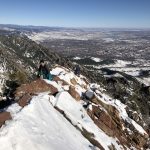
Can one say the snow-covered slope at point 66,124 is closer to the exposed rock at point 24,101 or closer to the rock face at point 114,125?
the rock face at point 114,125

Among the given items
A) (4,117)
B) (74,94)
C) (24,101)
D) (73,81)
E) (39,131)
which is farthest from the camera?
(73,81)

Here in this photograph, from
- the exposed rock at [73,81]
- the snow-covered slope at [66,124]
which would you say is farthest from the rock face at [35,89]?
the exposed rock at [73,81]

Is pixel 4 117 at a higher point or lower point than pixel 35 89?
higher

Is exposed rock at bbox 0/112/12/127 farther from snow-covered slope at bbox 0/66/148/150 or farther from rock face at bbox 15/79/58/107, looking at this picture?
rock face at bbox 15/79/58/107

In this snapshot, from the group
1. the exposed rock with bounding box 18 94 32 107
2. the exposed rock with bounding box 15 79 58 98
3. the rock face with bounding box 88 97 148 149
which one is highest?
the exposed rock with bounding box 18 94 32 107

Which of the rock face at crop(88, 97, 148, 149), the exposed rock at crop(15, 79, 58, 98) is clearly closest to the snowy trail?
the exposed rock at crop(15, 79, 58, 98)

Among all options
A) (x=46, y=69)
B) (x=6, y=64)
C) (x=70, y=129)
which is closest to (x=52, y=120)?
(x=70, y=129)

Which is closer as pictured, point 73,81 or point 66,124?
point 66,124

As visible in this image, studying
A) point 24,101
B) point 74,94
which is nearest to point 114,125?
point 74,94

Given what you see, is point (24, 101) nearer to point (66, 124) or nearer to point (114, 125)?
point (66, 124)
